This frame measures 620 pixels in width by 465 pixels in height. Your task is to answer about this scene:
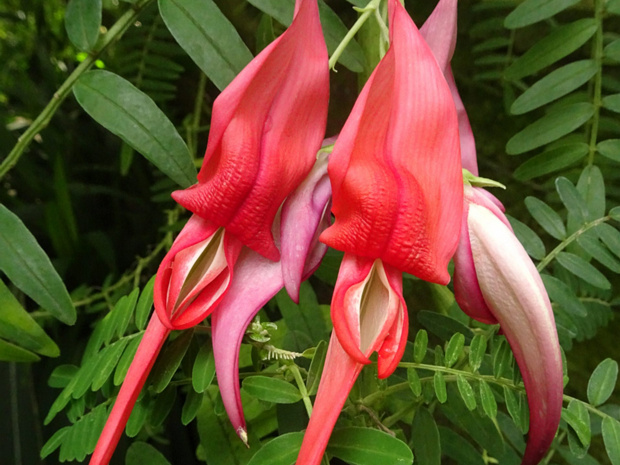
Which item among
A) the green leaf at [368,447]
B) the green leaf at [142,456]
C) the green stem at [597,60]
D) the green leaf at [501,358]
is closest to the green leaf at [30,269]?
the green leaf at [142,456]

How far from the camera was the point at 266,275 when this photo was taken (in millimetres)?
378

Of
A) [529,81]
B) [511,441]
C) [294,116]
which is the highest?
[294,116]

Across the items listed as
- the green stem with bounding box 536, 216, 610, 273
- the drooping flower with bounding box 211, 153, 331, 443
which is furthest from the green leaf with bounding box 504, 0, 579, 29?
the drooping flower with bounding box 211, 153, 331, 443

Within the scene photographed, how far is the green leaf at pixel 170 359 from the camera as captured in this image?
0.41m

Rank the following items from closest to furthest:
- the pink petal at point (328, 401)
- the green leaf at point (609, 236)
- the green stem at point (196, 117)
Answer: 1. the pink petal at point (328, 401)
2. the green leaf at point (609, 236)
3. the green stem at point (196, 117)

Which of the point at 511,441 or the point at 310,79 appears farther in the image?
the point at 511,441

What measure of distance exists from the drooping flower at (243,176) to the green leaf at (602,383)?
0.88 ft

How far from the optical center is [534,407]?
0.34 metres

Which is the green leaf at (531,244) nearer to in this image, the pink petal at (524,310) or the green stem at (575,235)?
the green stem at (575,235)

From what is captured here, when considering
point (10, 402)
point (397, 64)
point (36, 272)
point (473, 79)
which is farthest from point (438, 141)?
point (10, 402)

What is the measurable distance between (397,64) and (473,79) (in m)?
0.62

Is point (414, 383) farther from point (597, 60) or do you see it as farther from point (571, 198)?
point (597, 60)

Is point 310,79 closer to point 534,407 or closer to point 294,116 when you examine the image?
point 294,116

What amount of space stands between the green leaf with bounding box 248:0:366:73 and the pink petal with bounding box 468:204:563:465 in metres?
0.19
